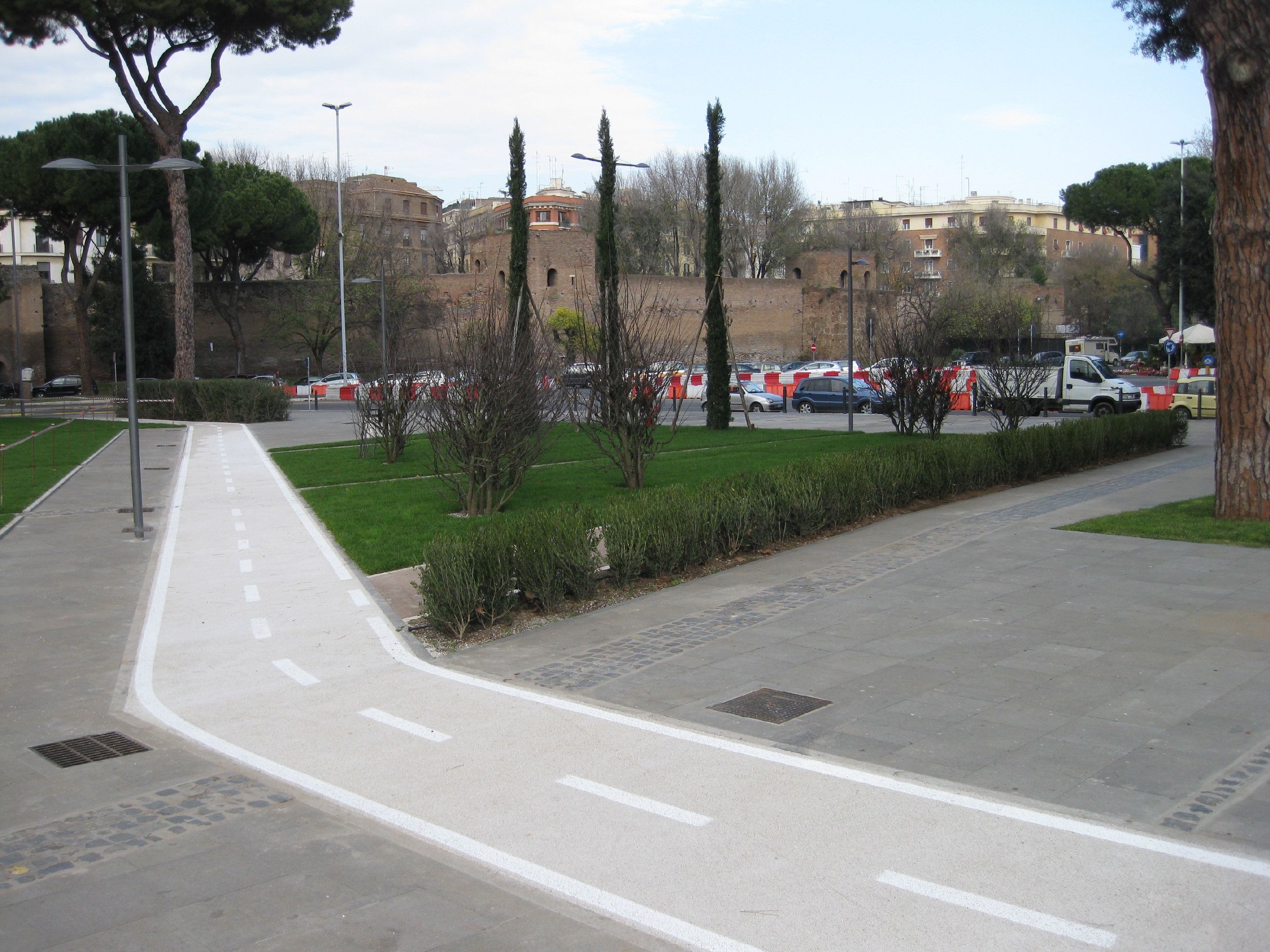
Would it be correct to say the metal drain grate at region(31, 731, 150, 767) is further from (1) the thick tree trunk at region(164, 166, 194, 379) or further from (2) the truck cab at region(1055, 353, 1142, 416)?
(1) the thick tree trunk at region(164, 166, 194, 379)

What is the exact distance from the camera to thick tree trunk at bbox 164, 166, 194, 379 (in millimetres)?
37656

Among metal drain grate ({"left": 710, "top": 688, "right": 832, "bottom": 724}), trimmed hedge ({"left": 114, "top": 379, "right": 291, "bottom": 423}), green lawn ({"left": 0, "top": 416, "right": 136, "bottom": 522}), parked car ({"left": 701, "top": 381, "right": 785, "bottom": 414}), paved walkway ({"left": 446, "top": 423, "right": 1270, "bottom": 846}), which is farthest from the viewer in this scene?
parked car ({"left": 701, "top": 381, "right": 785, "bottom": 414})

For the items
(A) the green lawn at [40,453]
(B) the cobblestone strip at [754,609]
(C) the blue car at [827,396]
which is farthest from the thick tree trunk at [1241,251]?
(C) the blue car at [827,396]

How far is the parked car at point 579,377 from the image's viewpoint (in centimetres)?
1598

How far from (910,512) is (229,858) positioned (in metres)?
10.9

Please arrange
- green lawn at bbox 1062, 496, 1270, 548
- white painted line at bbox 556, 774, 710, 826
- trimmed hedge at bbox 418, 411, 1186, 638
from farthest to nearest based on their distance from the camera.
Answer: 1. green lawn at bbox 1062, 496, 1270, 548
2. trimmed hedge at bbox 418, 411, 1186, 638
3. white painted line at bbox 556, 774, 710, 826

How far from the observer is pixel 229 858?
15.0 feet

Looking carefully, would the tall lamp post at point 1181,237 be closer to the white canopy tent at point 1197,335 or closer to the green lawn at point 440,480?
the white canopy tent at point 1197,335

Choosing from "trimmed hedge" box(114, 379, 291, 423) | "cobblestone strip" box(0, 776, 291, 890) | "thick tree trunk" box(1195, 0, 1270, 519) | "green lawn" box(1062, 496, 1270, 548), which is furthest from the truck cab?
"cobblestone strip" box(0, 776, 291, 890)

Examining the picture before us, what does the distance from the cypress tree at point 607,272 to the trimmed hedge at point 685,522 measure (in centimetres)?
375

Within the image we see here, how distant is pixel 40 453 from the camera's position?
25062 millimetres

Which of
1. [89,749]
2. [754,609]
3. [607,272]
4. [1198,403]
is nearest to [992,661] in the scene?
[754,609]

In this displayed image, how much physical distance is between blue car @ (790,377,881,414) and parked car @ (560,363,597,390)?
20.4 meters

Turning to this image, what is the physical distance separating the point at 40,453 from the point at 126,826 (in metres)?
23.1
